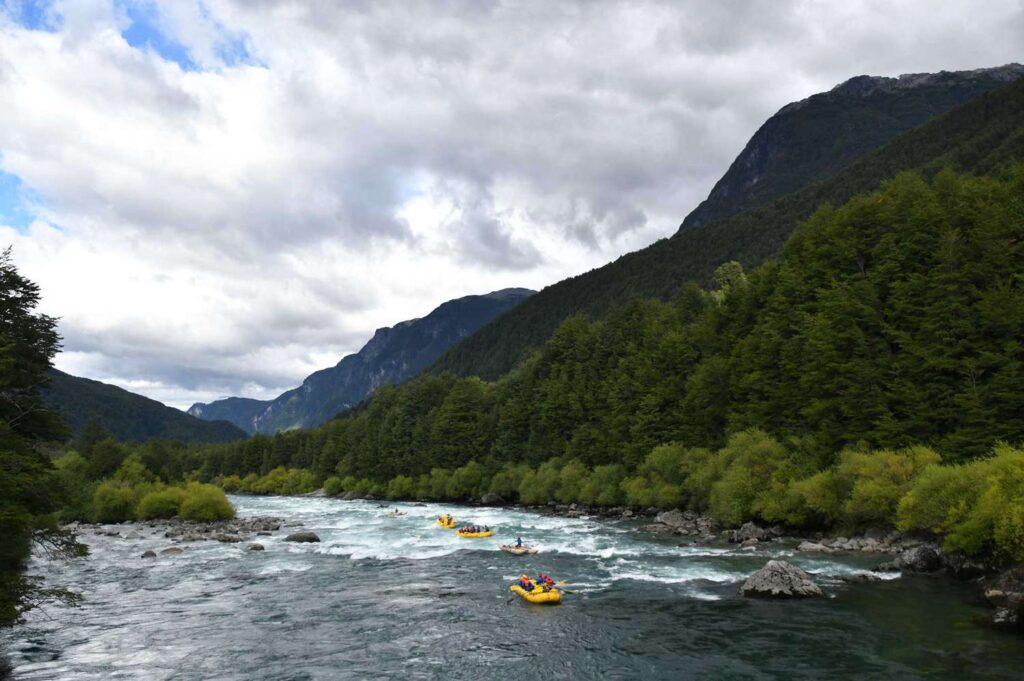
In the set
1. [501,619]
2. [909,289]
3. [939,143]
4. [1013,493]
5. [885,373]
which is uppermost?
[939,143]

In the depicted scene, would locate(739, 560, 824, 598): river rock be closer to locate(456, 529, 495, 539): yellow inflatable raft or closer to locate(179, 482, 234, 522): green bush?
locate(456, 529, 495, 539): yellow inflatable raft

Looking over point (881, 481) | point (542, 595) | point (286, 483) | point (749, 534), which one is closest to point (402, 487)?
point (286, 483)

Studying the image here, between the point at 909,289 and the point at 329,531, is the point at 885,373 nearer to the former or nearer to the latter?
the point at 909,289

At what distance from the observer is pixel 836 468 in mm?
52156

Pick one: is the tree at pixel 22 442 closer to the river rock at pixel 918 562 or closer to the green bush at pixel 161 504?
the river rock at pixel 918 562

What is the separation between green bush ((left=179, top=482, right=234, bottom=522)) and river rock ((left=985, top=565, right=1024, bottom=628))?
248 feet

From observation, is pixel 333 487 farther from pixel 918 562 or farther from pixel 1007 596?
pixel 1007 596

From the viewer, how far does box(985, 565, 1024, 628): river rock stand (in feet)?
80.8

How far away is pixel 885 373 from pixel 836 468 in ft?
33.6

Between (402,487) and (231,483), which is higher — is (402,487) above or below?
above

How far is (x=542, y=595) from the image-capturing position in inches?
1294

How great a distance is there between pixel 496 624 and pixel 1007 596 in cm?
2191

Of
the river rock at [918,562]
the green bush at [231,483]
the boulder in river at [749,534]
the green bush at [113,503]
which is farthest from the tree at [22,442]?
the green bush at [231,483]

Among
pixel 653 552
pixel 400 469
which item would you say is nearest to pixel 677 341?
pixel 653 552
